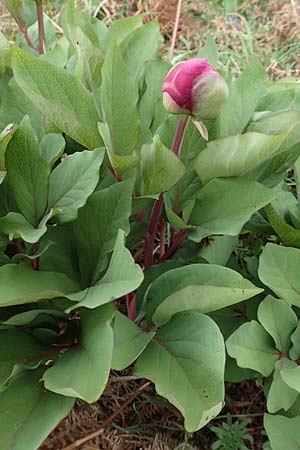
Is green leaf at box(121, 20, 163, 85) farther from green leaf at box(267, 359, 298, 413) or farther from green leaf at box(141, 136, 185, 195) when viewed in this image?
green leaf at box(267, 359, 298, 413)

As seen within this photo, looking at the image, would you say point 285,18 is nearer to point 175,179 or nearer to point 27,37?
point 27,37

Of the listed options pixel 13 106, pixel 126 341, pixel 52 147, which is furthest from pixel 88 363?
pixel 13 106

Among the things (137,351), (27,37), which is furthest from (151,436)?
(27,37)

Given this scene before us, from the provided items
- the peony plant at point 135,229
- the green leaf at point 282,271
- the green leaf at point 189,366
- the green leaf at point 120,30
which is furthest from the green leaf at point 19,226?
the green leaf at point 120,30

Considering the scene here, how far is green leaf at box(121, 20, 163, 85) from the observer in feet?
3.52

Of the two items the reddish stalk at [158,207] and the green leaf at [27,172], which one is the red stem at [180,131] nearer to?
the reddish stalk at [158,207]

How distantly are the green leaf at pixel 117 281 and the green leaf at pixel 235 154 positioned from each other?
0.21 metres

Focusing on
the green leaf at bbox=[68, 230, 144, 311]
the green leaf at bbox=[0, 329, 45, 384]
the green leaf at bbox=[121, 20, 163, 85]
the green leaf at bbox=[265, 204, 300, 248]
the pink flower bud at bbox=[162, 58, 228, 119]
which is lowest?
the green leaf at bbox=[0, 329, 45, 384]

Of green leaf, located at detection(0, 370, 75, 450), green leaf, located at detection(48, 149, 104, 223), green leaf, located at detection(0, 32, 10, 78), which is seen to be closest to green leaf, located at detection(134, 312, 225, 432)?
green leaf, located at detection(0, 370, 75, 450)

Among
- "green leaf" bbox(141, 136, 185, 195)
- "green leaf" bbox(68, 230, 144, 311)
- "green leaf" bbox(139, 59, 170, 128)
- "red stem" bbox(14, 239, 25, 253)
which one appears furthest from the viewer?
"green leaf" bbox(139, 59, 170, 128)

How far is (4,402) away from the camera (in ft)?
2.84

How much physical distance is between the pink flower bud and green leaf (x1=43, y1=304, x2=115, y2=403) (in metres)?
0.28

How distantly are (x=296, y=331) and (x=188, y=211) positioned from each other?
25 centimetres

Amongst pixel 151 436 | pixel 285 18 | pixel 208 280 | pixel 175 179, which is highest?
pixel 175 179
